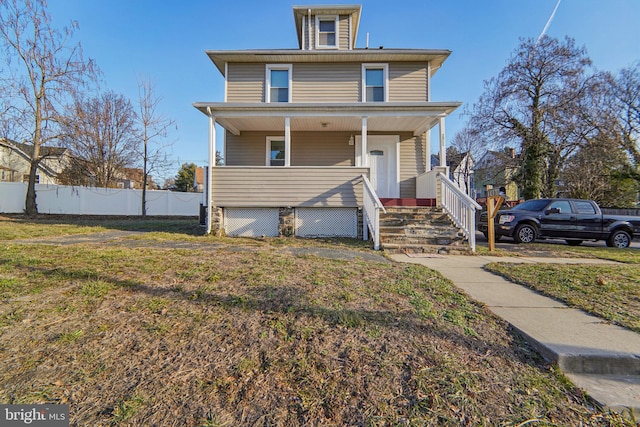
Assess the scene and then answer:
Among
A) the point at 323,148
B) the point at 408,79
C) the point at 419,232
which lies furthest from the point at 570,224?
the point at 323,148

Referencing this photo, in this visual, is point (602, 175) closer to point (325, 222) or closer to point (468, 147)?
point (468, 147)

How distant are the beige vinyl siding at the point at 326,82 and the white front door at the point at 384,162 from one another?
183cm

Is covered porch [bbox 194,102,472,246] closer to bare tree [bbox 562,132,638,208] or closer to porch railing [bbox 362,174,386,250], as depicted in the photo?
porch railing [bbox 362,174,386,250]

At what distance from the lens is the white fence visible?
16.2 m

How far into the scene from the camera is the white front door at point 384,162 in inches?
404

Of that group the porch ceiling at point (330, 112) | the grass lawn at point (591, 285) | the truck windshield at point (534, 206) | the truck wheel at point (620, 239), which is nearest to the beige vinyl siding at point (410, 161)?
the porch ceiling at point (330, 112)

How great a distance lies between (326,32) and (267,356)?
12.3 meters

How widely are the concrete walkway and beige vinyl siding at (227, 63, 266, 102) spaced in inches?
379

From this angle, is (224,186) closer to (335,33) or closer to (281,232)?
(281,232)

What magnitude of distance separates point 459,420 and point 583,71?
68.6 feet

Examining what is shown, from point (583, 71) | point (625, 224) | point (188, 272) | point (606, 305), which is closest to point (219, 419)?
point (188, 272)

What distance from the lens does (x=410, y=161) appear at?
10.4m

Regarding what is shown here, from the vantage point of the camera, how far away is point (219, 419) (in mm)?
1481

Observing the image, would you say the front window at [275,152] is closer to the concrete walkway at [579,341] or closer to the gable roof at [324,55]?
the gable roof at [324,55]
